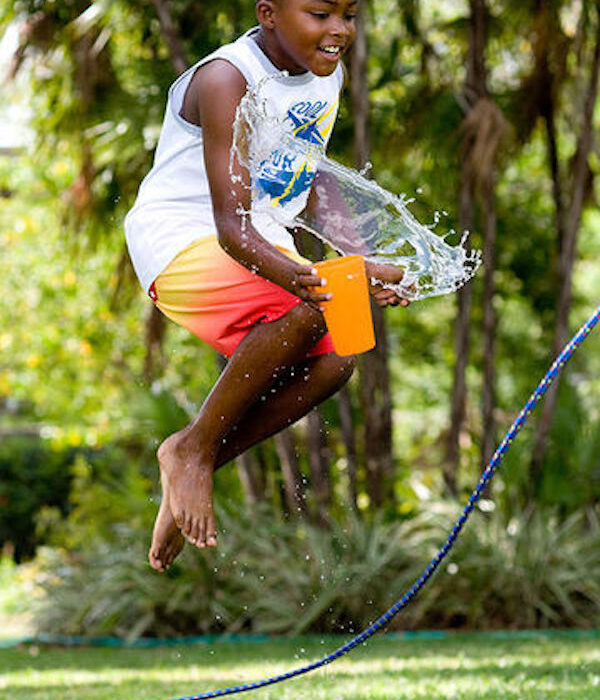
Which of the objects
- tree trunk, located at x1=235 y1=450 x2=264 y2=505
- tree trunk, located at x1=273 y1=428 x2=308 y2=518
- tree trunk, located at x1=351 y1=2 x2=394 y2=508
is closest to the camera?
tree trunk, located at x1=273 y1=428 x2=308 y2=518

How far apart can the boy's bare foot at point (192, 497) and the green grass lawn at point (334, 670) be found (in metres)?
1.39

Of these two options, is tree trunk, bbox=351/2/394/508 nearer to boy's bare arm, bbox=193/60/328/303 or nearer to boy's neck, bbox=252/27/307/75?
boy's neck, bbox=252/27/307/75

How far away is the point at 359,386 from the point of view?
28.8ft

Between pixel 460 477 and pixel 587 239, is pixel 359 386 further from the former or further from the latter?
pixel 587 239

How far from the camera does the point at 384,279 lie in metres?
3.25

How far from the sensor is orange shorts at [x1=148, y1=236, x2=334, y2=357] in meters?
3.35

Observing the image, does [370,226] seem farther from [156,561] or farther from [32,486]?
[32,486]

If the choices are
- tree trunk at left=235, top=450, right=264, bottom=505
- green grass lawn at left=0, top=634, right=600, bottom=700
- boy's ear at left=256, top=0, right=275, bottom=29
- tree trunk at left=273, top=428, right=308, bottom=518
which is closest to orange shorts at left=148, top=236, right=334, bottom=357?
boy's ear at left=256, top=0, right=275, bottom=29

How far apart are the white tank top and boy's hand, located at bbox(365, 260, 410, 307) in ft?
0.98

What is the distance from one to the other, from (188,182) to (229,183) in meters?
0.31

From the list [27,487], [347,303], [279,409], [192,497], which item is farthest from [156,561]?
[27,487]

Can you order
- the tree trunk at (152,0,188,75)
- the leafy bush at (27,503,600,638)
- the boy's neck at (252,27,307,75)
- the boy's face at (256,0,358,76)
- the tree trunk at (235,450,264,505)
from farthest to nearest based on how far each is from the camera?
the tree trunk at (235,450,264,505)
the tree trunk at (152,0,188,75)
the leafy bush at (27,503,600,638)
the boy's neck at (252,27,307,75)
the boy's face at (256,0,358,76)

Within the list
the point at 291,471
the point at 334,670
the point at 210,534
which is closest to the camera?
the point at 210,534

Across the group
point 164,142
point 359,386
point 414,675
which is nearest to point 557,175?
point 359,386
